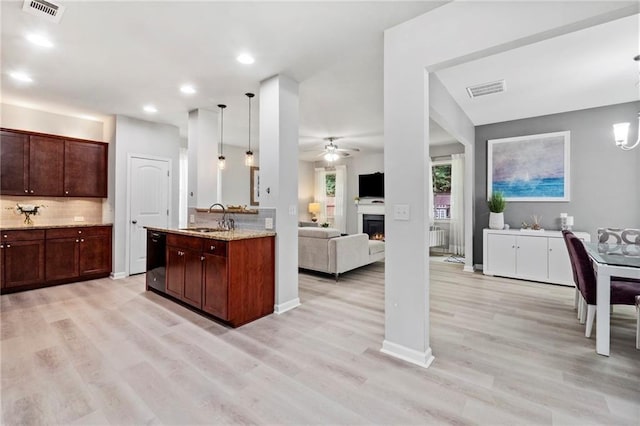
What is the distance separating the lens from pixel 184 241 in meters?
3.38

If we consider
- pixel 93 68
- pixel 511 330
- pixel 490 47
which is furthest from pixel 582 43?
pixel 93 68

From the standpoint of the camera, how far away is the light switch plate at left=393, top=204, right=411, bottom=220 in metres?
2.28

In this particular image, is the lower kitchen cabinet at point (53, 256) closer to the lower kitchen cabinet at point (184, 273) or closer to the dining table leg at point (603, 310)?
the lower kitchen cabinet at point (184, 273)

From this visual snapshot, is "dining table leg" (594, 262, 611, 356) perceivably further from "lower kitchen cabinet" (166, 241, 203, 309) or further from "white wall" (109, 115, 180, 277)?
"white wall" (109, 115, 180, 277)

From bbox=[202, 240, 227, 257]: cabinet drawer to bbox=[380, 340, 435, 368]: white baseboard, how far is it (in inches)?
67.1

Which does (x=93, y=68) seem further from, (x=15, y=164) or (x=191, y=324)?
(x=191, y=324)

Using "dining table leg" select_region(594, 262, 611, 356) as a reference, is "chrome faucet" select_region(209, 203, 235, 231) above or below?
above

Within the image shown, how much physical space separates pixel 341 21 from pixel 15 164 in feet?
16.3

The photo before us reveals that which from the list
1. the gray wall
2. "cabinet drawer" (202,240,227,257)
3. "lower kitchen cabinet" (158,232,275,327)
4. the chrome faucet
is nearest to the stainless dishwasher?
"lower kitchen cabinet" (158,232,275,327)

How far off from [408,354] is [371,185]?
630cm

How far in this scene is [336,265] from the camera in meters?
4.60

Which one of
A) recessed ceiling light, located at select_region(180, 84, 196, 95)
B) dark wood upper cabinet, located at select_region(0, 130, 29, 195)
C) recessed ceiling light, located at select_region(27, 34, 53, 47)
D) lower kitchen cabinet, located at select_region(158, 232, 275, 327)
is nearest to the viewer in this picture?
recessed ceiling light, located at select_region(27, 34, 53, 47)

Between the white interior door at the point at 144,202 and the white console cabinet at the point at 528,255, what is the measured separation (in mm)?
5790

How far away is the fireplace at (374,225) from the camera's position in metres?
8.09
